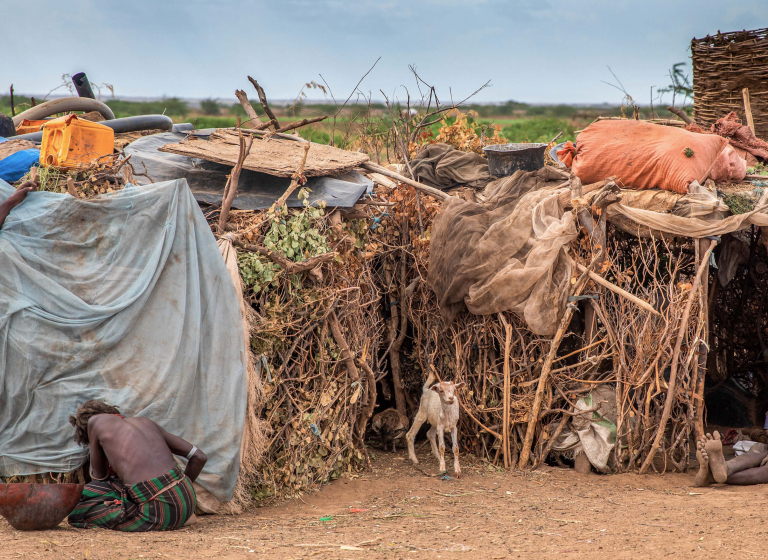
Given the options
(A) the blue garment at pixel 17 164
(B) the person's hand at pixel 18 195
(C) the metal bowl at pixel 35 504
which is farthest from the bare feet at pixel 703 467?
(A) the blue garment at pixel 17 164

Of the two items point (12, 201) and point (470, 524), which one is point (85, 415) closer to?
point (12, 201)

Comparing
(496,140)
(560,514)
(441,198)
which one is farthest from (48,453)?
(496,140)

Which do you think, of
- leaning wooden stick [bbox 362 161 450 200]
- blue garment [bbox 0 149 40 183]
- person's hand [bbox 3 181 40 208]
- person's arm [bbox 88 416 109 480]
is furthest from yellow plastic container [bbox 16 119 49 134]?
person's arm [bbox 88 416 109 480]

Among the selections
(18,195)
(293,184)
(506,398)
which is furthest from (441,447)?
(18,195)

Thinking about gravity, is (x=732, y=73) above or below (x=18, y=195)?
above

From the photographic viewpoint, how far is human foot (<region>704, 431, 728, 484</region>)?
554 cm

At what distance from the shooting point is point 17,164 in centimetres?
555

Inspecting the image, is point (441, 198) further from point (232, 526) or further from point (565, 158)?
point (232, 526)

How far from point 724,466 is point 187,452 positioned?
13.0 ft

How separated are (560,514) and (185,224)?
3.21 meters

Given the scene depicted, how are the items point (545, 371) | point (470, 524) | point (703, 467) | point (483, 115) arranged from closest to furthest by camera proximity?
1. point (470, 524)
2. point (703, 467)
3. point (545, 371)
4. point (483, 115)

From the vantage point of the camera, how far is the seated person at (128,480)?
13.9 ft

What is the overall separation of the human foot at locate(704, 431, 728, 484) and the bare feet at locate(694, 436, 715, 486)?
0.10 feet

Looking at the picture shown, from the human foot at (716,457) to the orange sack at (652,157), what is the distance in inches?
83.2
